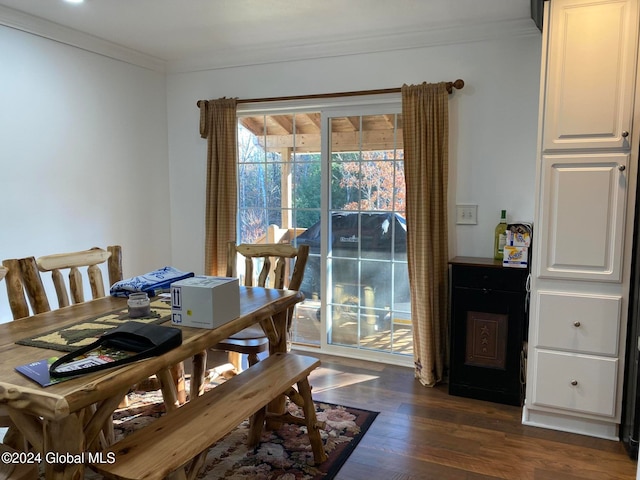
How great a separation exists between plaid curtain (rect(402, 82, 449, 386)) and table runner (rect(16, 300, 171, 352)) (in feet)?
5.80

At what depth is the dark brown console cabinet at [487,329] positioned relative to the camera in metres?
2.81

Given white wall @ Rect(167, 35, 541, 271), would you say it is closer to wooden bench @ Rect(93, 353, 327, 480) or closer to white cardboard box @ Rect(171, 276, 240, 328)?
wooden bench @ Rect(93, 353, 327, 480)

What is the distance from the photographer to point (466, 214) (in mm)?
3199

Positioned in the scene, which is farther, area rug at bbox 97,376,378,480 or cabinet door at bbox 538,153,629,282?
cabinet door at bbox 538,153,629,282

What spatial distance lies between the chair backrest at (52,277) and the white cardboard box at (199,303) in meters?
0.78

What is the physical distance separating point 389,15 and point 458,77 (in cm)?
64

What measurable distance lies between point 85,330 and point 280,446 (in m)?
1.17

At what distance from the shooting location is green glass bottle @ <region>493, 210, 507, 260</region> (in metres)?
3.03

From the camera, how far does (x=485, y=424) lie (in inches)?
103

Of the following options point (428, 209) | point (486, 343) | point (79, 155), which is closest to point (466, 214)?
point (428, 209)

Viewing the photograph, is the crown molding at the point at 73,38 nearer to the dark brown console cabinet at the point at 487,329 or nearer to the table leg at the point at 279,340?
the table leg at the point at 279,340

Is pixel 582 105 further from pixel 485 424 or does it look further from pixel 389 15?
pixel 485 424

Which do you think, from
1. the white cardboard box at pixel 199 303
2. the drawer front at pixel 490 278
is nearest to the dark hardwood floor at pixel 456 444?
the drawer front at pixel 490 278

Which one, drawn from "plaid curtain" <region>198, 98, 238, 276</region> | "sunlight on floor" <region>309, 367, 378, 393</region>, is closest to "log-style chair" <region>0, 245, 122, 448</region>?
"plaid curtain" <region>198, 98, 238, 276</region>
